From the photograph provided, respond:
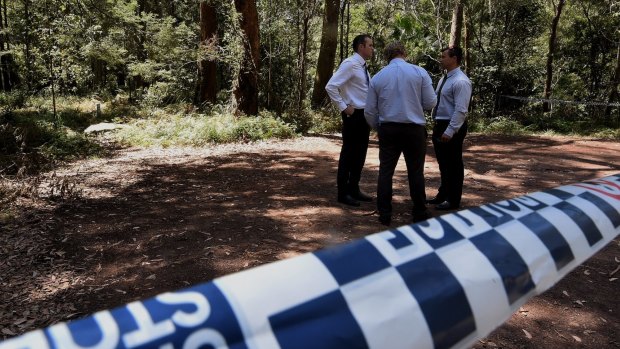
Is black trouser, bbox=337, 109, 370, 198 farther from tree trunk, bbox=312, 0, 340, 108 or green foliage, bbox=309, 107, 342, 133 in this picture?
tree trunk, bbox=312, 0, 340, 108

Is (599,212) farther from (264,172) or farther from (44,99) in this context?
(44,99)

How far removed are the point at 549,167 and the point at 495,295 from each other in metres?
7.66

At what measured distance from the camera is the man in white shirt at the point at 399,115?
4.48 m

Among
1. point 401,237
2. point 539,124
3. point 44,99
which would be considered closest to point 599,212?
point 401,237

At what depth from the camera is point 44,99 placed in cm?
2188

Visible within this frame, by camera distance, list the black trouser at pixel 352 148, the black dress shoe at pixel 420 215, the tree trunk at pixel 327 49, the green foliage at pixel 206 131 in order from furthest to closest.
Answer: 1. the tree trunk at pixel 327 49
2. the green foliage at pixel 206 131
3. the black trouser at pixel 352 148
4. the black dress shoe at pixel 420 215

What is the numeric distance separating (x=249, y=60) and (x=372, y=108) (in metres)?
8.92

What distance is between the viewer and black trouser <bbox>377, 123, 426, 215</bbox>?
457 cm

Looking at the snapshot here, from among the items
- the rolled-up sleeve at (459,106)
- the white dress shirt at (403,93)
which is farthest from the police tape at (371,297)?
the rolled-up sleeve at (459,106)

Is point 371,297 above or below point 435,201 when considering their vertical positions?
above

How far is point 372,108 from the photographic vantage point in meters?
4.79

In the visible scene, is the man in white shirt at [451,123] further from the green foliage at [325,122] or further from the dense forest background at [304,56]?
the green foliage at [325,122]

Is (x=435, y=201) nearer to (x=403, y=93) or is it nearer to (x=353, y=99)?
(x=353, y=99)

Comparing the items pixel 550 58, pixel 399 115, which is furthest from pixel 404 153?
pixel 550 58
